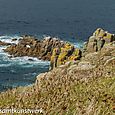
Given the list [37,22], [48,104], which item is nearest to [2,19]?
[37,22]

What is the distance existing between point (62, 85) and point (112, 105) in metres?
3.52

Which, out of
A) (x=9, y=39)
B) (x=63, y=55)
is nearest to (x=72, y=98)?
(x=63, y=55)

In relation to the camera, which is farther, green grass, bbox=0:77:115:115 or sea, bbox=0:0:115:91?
sea, bbox=0:0:115:91

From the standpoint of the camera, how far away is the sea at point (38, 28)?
86.9 m

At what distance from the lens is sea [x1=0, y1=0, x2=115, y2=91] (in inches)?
3420

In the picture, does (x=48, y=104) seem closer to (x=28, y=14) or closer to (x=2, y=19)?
(x=2, y=19)

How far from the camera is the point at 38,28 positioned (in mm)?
148375

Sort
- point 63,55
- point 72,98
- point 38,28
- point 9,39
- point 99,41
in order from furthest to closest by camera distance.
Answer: point 38,28 < point 9,39 < point 63,55 < point 99,41 < point 72,98

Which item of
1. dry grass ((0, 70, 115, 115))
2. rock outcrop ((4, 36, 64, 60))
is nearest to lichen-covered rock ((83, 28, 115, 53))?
rock outcrop ((4, 36, 64, 60))

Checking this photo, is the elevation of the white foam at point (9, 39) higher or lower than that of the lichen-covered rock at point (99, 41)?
lower

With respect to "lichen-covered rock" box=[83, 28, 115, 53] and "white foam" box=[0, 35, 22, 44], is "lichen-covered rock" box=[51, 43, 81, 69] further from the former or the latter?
"white foam" box=[0, 35, 22, 44]

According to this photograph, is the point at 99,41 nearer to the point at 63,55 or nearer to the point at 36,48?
the point at 63,55

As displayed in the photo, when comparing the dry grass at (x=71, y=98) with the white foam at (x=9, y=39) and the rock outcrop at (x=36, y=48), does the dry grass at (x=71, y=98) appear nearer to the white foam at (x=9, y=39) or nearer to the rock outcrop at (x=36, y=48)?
the rock outcrop at (x=36, y=48)

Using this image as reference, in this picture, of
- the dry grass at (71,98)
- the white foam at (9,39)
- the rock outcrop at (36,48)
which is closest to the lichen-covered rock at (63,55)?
the rock outcrop at (36,48)
